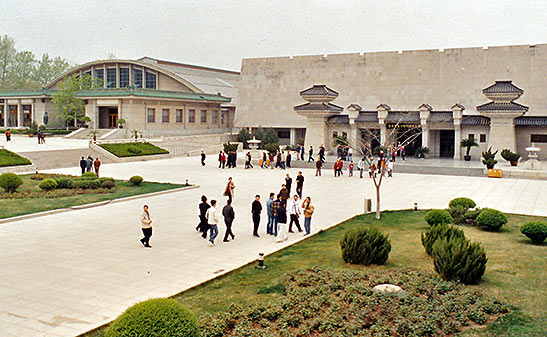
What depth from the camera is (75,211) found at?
19984 mm

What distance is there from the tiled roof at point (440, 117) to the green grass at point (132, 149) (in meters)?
23.0

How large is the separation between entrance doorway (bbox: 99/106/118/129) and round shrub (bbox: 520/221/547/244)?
173 ft

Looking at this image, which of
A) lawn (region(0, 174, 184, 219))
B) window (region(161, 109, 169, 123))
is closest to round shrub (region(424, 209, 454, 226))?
lawn (region(0, 174, 184, 219))

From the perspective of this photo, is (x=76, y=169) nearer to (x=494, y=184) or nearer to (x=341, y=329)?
(x=494, y=184)

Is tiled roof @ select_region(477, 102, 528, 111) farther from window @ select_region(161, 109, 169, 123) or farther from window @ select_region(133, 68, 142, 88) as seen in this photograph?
window @ select_region(133, 68, 142, 88)

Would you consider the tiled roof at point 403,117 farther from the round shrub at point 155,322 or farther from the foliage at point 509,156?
the round shrub at point 155,322

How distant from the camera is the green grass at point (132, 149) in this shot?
4181 cm

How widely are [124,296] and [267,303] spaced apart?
2.89 m

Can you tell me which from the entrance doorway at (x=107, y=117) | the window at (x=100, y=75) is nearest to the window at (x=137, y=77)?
the window at (x=100, y=75)

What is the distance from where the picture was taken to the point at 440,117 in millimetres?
44344

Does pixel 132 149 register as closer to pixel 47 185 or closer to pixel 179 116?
pixel 47 185

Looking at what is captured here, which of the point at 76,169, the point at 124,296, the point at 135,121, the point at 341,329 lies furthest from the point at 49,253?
the point at 135,121

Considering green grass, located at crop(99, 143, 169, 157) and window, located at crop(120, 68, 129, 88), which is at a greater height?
window, located at crop(120, 68, 129, 88)

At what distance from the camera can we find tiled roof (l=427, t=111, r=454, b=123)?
143ft
